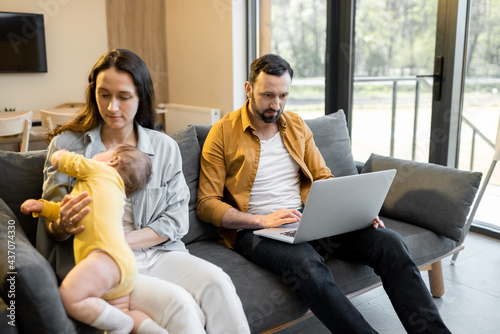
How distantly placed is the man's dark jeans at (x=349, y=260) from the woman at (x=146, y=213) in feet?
A: 0.84

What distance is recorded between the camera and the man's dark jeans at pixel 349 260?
149 cm

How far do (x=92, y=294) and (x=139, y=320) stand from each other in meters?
0.15

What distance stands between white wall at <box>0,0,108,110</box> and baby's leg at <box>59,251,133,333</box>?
4.03 m

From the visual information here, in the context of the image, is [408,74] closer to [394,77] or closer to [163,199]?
[394,77]

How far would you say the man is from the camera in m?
1.57

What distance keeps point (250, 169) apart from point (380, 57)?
198 cm

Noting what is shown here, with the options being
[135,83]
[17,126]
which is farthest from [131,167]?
[17,126]

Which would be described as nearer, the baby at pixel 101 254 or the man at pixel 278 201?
the baby at pixel 101 254

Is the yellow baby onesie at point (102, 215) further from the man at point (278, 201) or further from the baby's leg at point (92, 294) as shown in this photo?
the man at point (278, 201)

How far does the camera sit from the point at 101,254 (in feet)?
4.05

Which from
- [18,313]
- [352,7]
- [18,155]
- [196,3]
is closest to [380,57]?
[352,7]

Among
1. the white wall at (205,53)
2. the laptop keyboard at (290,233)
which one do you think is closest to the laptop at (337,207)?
the laptop keyboard at (290,233)

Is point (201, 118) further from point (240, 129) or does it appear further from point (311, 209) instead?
point (311, 209)

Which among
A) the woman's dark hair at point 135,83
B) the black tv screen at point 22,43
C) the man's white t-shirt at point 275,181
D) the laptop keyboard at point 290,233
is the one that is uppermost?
the black tv screen at point 22,43
